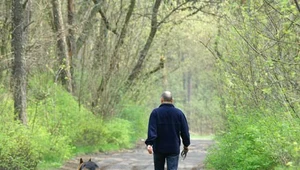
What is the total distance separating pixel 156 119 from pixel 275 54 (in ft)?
12.8

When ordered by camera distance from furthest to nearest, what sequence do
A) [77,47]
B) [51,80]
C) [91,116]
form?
1. [77,47]
2. [91,116]
3. [51,80]

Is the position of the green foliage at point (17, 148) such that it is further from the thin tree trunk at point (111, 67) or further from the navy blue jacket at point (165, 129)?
the thin tree trunk at point (111, 67)

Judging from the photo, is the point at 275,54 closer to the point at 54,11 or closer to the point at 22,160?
the point at 22,160

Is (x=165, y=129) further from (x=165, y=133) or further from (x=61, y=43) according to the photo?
(x=61, y=43)

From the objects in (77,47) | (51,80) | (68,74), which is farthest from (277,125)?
(77,47)

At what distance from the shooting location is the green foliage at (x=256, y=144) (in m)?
10.4

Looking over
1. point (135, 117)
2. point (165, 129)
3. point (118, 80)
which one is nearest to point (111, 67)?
point (118, 80)

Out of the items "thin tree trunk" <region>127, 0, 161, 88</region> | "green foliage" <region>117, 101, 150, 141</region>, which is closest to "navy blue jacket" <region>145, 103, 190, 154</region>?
"thin tree trunk" <region>127, 0, 161, 88</region>

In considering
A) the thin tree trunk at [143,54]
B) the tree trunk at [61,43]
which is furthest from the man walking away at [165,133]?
the thin tree trunk at [143,54]

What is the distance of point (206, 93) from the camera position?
75.1 m

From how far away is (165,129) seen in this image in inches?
→ 420

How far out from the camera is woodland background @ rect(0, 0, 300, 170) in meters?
12.2

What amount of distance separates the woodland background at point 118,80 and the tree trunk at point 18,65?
0.02m

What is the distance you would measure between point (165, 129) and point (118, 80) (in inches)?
610
